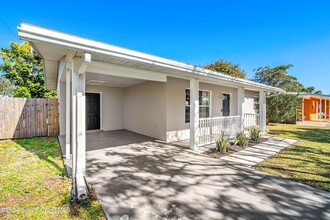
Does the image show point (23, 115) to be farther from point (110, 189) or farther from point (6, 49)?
point (6, 49)

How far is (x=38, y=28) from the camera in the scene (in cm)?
228

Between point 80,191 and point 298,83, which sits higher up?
point 298,83

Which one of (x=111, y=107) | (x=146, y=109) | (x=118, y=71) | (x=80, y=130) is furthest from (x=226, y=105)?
(x=80, y=130)

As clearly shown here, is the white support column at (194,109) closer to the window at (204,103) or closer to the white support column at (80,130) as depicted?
the window at (204,103)

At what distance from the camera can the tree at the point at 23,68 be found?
14438 mm

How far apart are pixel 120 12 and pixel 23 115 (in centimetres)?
705

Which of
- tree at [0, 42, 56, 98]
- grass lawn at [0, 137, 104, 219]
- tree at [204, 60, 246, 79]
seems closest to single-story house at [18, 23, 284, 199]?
grass lawn at [0, 137, 104, 219]

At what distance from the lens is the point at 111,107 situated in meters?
9.25

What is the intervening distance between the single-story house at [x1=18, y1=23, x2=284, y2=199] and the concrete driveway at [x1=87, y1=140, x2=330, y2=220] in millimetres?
730

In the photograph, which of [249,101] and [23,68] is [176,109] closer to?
[249,101]

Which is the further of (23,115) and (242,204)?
(23,115)

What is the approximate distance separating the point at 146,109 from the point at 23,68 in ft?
47.8

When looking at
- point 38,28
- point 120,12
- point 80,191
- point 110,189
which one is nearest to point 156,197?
point 110,189

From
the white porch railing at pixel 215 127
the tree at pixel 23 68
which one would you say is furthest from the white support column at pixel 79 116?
the tree at pixel 23 68
